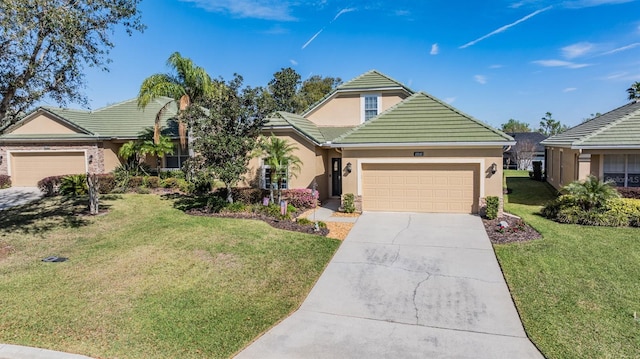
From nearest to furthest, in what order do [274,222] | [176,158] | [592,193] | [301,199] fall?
[592,193]
[274,222]
[301,199]
[176,158]

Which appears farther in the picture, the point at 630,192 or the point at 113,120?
the point at 113,120

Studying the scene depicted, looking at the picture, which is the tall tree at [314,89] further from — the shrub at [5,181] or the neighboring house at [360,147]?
the shrub at [5,181]

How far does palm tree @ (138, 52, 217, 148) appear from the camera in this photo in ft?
65.1

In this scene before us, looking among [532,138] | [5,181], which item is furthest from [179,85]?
[532,138]

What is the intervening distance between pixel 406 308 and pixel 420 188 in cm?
864

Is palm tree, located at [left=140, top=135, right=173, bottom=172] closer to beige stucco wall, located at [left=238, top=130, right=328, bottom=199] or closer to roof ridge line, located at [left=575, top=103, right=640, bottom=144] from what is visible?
beige stucco wall, located at [left=238, top=130, right=328, bottom=199]

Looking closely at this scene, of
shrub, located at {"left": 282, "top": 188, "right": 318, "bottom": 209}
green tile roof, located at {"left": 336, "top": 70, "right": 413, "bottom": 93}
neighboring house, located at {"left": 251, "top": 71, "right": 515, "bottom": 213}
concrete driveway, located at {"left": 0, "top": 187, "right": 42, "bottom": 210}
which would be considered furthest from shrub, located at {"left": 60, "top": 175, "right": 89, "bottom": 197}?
green tile roof, located at {"left": 336, "top": 70, "right": 413, "bottom": 93}

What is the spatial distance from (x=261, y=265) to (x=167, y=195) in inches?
436

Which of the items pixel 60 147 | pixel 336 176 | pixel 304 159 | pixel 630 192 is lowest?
pixel 630 192

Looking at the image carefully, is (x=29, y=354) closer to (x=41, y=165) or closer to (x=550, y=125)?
(x=41, y=165)

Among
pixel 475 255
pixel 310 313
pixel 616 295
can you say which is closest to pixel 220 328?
pixel 310 313

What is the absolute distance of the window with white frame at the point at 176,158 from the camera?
23.0 m

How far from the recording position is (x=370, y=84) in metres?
22.2

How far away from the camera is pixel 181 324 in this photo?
6820 mm
